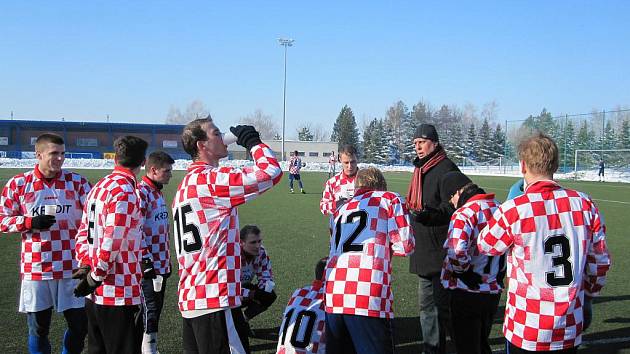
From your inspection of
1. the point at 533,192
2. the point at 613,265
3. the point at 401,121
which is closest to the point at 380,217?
the point at 533,192

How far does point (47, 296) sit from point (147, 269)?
0.85m

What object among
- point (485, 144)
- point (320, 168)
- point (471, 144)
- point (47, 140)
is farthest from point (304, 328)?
point (471, 144)

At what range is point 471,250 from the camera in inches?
156

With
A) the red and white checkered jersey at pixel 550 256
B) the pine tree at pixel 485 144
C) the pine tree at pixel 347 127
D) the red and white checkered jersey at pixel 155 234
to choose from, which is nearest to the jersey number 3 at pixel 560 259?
the red and white checkered jersey at pixel 550 256

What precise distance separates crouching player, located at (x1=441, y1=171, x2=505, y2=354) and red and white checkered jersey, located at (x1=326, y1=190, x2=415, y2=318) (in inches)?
24.6

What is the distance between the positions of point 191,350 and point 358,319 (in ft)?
3.61

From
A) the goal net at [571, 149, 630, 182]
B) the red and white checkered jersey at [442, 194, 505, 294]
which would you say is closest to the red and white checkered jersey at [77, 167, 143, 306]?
the red and white checkered jersey at [442, 194, 505, 294]

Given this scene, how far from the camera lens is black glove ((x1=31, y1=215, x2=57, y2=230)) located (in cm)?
421

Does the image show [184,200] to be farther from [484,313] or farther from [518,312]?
[484,313]

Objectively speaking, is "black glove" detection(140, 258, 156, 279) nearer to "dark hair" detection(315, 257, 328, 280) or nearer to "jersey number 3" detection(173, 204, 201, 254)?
"dark hair" detection(315, 257, 328, 280)

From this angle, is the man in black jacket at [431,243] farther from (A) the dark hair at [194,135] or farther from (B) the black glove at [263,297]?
(A) the dark hair at [194,135]

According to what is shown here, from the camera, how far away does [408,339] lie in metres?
5.55

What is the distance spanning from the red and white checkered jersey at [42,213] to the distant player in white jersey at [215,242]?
190 centimetres

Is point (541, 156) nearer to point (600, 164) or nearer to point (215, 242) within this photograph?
point (215, 242)
